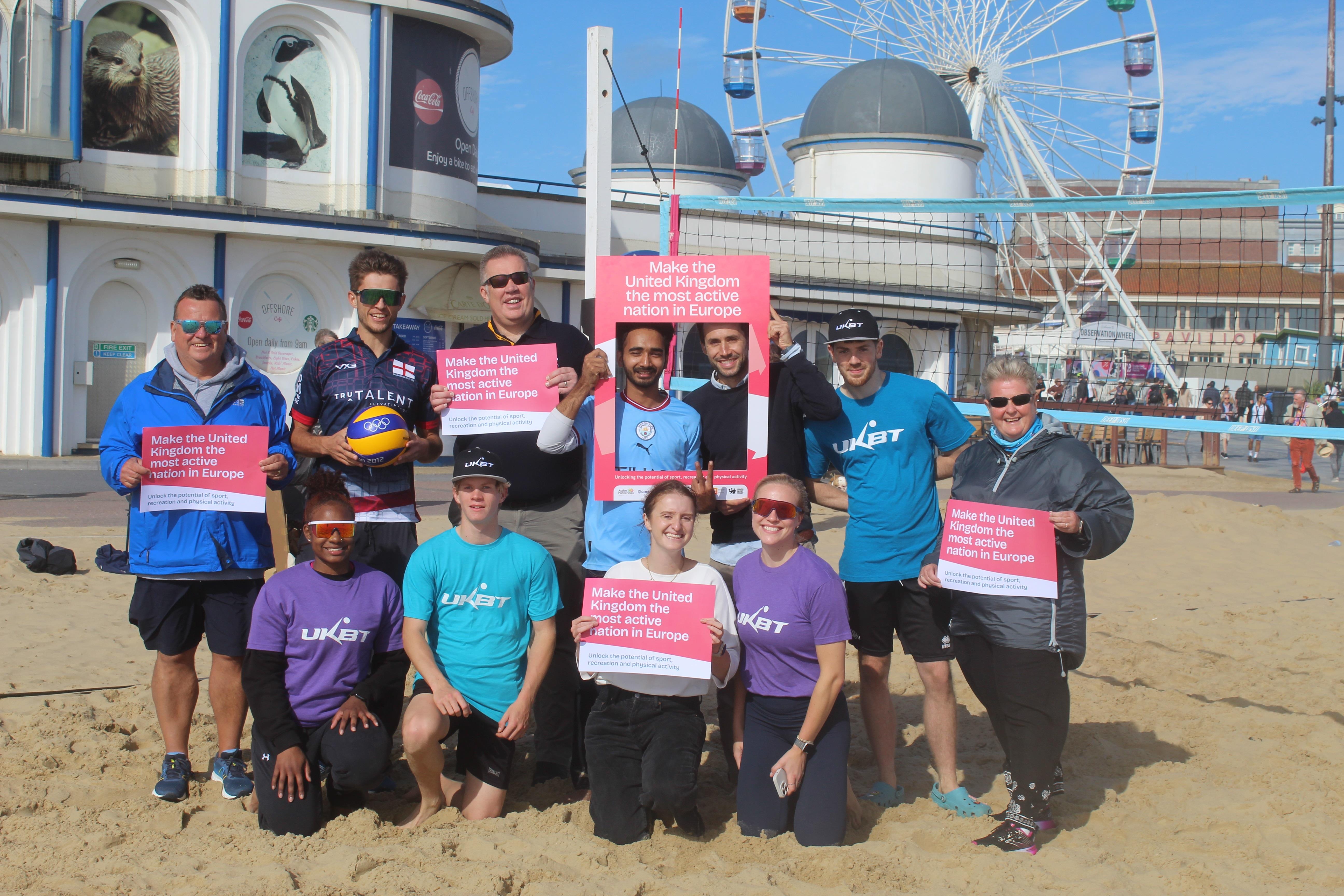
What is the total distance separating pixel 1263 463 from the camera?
2584cm

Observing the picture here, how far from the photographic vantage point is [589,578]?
4117 millimetres

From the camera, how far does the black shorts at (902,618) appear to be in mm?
4309

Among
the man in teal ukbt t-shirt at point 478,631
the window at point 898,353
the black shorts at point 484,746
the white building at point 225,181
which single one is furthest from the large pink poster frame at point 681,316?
the window at point 898,353

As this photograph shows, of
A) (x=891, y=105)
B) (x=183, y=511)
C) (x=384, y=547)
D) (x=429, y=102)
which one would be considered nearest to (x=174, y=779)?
(x=183, y=511)

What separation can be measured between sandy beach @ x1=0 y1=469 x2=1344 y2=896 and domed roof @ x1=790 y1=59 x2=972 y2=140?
20.6 meters

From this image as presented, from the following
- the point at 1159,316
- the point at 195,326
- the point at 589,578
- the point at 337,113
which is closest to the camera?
the point at 589,578

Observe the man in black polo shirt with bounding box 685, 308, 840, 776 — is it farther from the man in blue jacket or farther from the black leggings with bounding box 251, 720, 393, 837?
the man in blue jacket

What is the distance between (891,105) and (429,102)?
11817 mm

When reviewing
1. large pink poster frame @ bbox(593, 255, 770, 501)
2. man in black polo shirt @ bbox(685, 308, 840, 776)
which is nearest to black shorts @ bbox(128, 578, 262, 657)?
large pink poster frame @ bbox(593, 255, 770, 501)

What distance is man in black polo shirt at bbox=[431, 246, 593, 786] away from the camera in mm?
4461

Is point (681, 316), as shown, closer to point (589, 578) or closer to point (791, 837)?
point (589, 578)

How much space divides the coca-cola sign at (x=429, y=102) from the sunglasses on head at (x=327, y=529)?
16767 mm

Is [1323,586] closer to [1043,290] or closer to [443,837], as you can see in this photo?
[443,837]

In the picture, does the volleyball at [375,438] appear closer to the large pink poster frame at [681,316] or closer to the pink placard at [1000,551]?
the large pink poster frame at [681,316]
